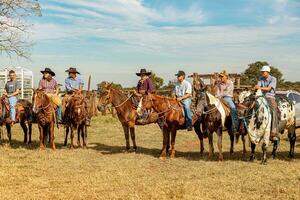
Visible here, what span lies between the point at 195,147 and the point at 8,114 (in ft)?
23.2

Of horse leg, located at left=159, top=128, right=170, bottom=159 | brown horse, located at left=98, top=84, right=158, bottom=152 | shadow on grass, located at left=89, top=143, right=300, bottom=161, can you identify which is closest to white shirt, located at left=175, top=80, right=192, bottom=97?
horse leg, located at left=159, top=128, right=170, bottom=159

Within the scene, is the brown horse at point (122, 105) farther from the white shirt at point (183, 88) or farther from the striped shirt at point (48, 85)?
the striped shirt at point (48, 85)

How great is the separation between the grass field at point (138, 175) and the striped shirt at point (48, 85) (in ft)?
7.01

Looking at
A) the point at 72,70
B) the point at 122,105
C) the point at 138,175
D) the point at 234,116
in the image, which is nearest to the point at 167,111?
the point at 122,105

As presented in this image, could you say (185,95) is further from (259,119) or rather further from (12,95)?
(12,95)

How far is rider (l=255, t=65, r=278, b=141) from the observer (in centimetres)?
1190

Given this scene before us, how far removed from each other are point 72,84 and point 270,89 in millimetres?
7196

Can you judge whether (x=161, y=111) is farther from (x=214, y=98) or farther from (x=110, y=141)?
(x=110, y=141)

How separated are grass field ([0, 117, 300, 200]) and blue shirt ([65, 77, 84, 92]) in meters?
2.23

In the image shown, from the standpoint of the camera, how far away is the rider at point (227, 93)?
1262 centimetres

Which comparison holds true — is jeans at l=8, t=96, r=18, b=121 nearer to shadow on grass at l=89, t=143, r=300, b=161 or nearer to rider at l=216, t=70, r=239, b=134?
shadow on grass at l=89, t=143, r=300, b=161

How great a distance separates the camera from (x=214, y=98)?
1243 cm

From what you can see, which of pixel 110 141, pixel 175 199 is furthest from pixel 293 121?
pixel 110 141

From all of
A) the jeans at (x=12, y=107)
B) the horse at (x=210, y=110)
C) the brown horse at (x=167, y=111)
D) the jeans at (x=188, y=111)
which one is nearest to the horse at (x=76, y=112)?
the jeans at (x=12, y=107)
